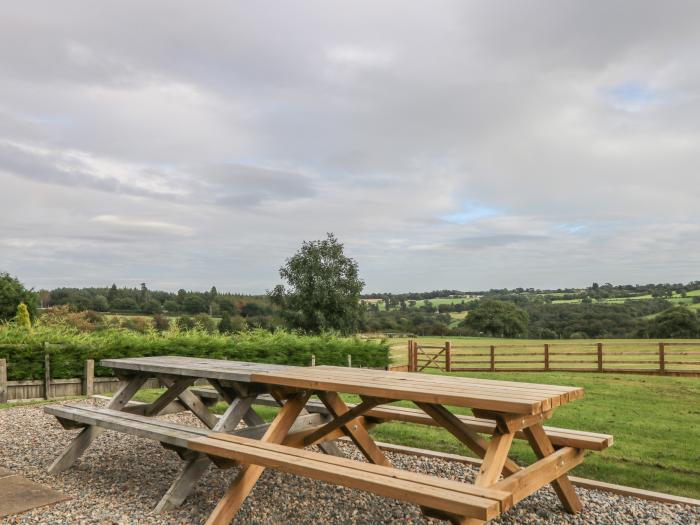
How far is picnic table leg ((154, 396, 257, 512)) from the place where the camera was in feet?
12.9

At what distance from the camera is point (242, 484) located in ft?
11.7

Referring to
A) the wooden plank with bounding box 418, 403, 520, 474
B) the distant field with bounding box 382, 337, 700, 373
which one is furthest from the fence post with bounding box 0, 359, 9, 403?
the distant field with bounding box 382, 337, 700, 373

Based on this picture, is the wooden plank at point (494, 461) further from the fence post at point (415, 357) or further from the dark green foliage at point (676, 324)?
the dark green foliage at point (676, 324)

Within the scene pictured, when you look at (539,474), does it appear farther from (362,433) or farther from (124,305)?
(124,305)

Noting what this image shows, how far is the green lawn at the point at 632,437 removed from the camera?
5.11 metres

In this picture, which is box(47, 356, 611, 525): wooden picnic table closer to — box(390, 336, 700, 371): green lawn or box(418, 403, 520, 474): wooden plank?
box(418, 403, 520, 474): wooden plank

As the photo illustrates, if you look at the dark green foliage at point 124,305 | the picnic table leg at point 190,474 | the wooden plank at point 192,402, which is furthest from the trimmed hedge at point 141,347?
the dark green foliage at point 124,305

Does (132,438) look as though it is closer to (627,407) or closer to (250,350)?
(250,350)

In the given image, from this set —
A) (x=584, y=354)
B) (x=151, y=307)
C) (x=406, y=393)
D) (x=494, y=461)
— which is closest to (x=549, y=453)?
(x=494, y=461)

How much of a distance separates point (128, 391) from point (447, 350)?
16.9 meters

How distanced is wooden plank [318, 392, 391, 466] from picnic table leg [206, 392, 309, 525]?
0.31 m

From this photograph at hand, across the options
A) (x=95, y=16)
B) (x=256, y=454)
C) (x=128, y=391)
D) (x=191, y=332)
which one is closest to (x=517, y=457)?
(x=256, y=454)

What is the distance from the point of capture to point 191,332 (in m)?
13.6

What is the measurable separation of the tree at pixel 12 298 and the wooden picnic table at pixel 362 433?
39.3m
